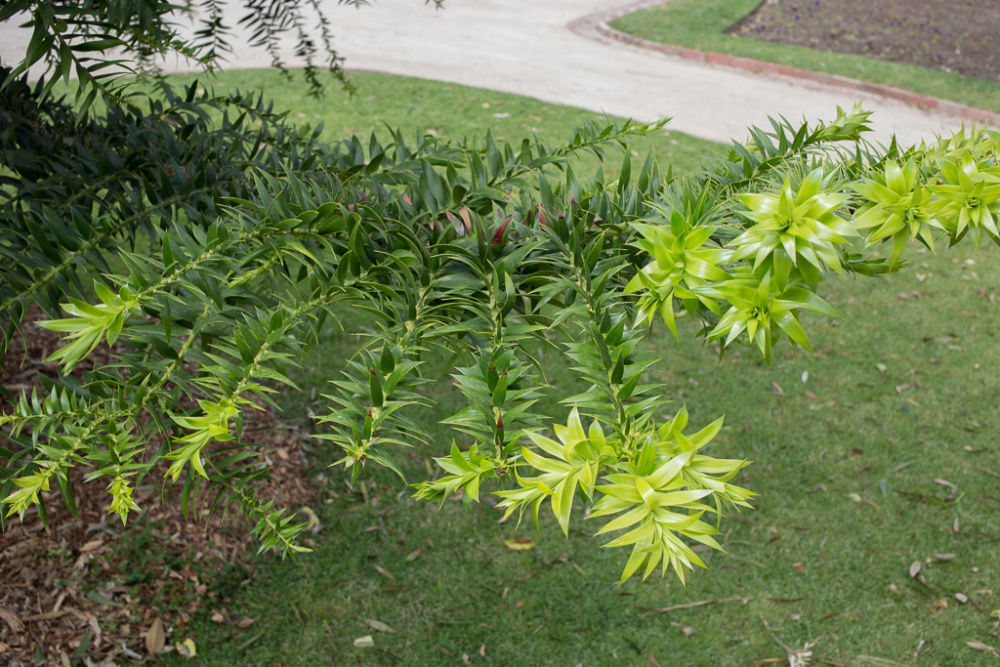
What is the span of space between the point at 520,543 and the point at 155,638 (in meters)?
1.58

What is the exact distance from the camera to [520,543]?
3.17 metres

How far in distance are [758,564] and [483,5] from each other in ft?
39.5

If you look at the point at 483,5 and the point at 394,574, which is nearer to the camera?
the point at 394,574

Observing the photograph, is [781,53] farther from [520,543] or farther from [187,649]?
[187,649]

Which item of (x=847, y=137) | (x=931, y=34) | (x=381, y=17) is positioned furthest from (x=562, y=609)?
(x=931, y=34)

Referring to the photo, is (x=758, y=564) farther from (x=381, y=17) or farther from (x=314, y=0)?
(x=381, y=17)

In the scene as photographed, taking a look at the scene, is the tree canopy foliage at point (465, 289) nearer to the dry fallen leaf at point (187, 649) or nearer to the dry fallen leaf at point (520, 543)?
the dry fallen leaf at point (187, 649)

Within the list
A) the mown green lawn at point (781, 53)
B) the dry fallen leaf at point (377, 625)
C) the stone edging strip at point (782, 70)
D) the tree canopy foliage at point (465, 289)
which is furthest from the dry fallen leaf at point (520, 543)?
the mown green lawn at point (781, 53)

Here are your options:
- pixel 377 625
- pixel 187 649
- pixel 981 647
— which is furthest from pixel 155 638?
pixel 981 647

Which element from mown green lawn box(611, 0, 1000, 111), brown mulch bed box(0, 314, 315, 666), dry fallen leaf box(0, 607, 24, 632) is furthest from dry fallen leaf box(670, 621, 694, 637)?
mown green lawn box(611, 0, 1000, 111)

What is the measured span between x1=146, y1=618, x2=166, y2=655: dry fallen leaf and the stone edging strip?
10442mm

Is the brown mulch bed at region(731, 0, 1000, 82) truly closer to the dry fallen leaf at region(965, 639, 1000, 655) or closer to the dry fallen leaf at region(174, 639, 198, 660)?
the dry fallen leaf at region(965, 639, 1000, 655)

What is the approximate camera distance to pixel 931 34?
12.2 m

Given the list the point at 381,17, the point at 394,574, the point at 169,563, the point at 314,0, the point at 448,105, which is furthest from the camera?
the point at 381,17
